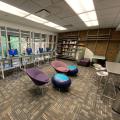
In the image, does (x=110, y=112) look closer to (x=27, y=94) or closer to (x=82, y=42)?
(x=27, y=94)

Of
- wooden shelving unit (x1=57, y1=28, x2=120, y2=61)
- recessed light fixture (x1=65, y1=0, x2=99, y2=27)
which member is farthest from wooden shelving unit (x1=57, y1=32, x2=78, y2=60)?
recessed light fixture (x1=65, y1=0, x2=99, y2=27)

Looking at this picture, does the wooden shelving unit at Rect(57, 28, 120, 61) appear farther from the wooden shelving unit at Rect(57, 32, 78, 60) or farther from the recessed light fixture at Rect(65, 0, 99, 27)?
the recessed light fixture at Rect(65, 0, 99, 27)

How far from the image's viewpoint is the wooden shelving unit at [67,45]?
24.1 feet

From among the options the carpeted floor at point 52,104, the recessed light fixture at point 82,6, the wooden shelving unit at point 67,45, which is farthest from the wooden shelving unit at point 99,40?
the carpeted floor at point 52,104

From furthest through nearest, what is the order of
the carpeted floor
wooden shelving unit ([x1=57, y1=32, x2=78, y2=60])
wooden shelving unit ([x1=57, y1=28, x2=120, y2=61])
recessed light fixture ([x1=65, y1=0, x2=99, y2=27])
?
wooden shelving unit ([x1=57, y1=32, x2=78, y2=60]) → wooden shelving unit ([x1=57, y1=28, x2=120, y2=61]) → recessed light fixture ([x1=65, y1=0, x2=99, y2=27]) → the carpeted floor

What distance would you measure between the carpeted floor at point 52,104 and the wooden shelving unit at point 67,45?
202 inches

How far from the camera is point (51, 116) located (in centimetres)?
174

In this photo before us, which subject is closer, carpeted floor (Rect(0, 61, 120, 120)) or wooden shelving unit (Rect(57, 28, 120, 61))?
carpeted floor (Rect(0, 61, 120, 120))

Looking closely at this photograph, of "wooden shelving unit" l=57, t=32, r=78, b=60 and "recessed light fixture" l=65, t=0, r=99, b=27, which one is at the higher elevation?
"recessed light fixture" l=65, t=0, r=99, b=27

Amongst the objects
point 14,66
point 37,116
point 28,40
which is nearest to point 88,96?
point 37,116

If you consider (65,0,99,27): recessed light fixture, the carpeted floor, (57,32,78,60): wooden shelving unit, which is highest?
(65,0,99,27): recessed light fixture

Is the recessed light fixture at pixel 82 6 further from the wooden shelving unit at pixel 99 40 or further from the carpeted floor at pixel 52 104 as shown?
the wooden shelving unit at pixel 99 40

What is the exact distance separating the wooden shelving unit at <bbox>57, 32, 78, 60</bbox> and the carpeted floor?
16.8 ft

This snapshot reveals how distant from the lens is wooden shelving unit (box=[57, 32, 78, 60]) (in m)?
7.34
